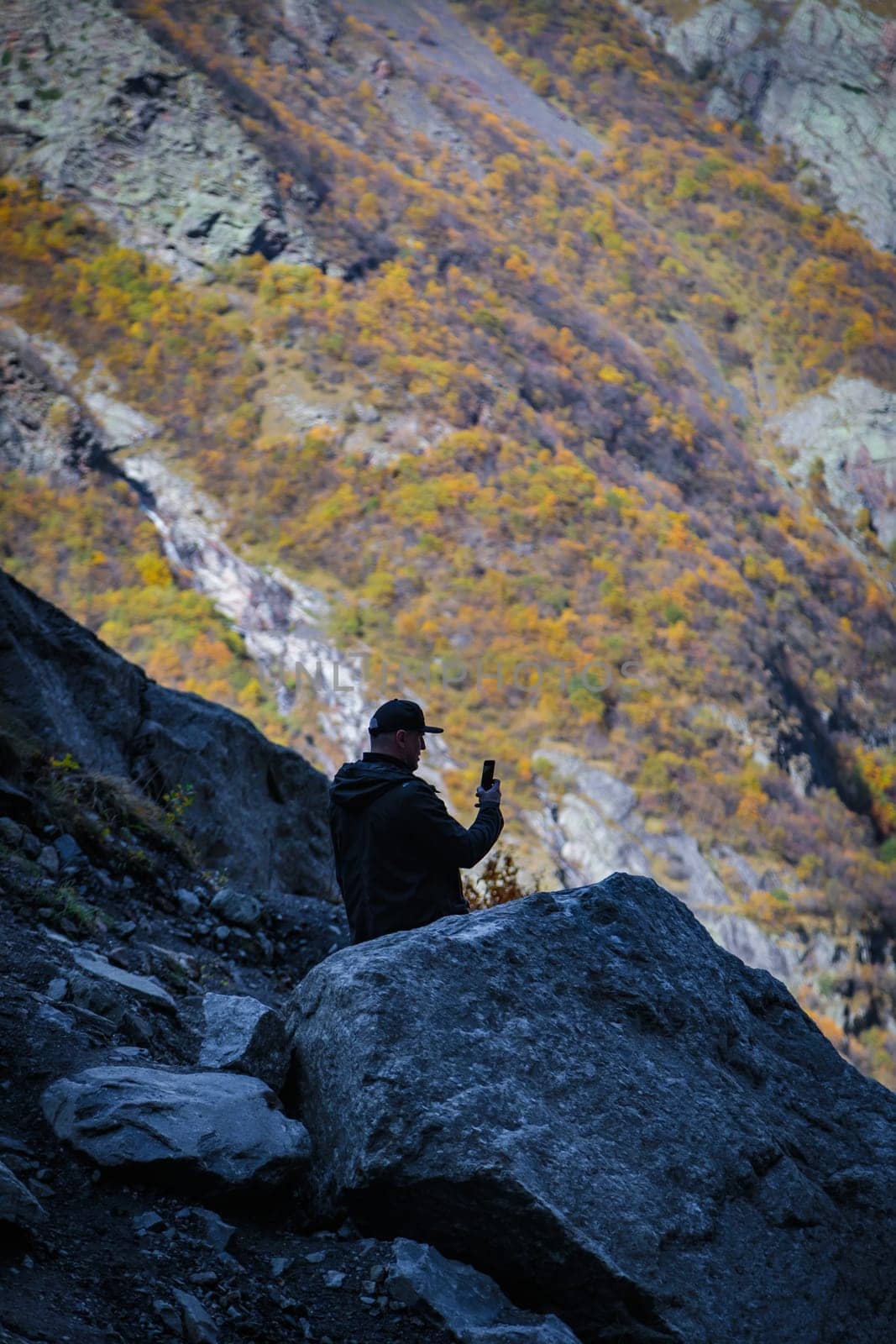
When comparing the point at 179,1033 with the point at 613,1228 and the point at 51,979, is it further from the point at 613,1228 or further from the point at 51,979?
the point at 613,1228

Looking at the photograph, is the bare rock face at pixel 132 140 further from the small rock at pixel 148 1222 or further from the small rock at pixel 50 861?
the small rock at pixel 148 1222

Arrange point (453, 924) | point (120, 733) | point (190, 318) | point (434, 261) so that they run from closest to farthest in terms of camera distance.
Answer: point (453, 924) < point (120, 733) < point (190, 318) < point (434, 261)

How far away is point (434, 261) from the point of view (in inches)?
1834

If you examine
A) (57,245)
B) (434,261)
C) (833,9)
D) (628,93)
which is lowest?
(57,245)

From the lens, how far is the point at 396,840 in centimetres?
370

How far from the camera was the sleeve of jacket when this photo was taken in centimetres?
365

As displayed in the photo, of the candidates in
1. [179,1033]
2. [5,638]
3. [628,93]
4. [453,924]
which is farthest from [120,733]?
[628,93]

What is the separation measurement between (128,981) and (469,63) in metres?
69.0

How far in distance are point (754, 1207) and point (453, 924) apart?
3.62ft

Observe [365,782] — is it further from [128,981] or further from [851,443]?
[851,443]

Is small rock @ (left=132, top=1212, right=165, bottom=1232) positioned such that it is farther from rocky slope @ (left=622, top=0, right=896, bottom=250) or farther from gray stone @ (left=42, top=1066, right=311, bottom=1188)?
rocky slope @ (left=622, top=0, right=896, bottom=250)

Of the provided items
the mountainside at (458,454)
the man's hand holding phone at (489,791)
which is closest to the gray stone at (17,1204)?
the man's hand holding phone at (489,791)

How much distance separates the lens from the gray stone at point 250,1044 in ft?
10.4

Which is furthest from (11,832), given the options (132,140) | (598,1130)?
(132,140)
